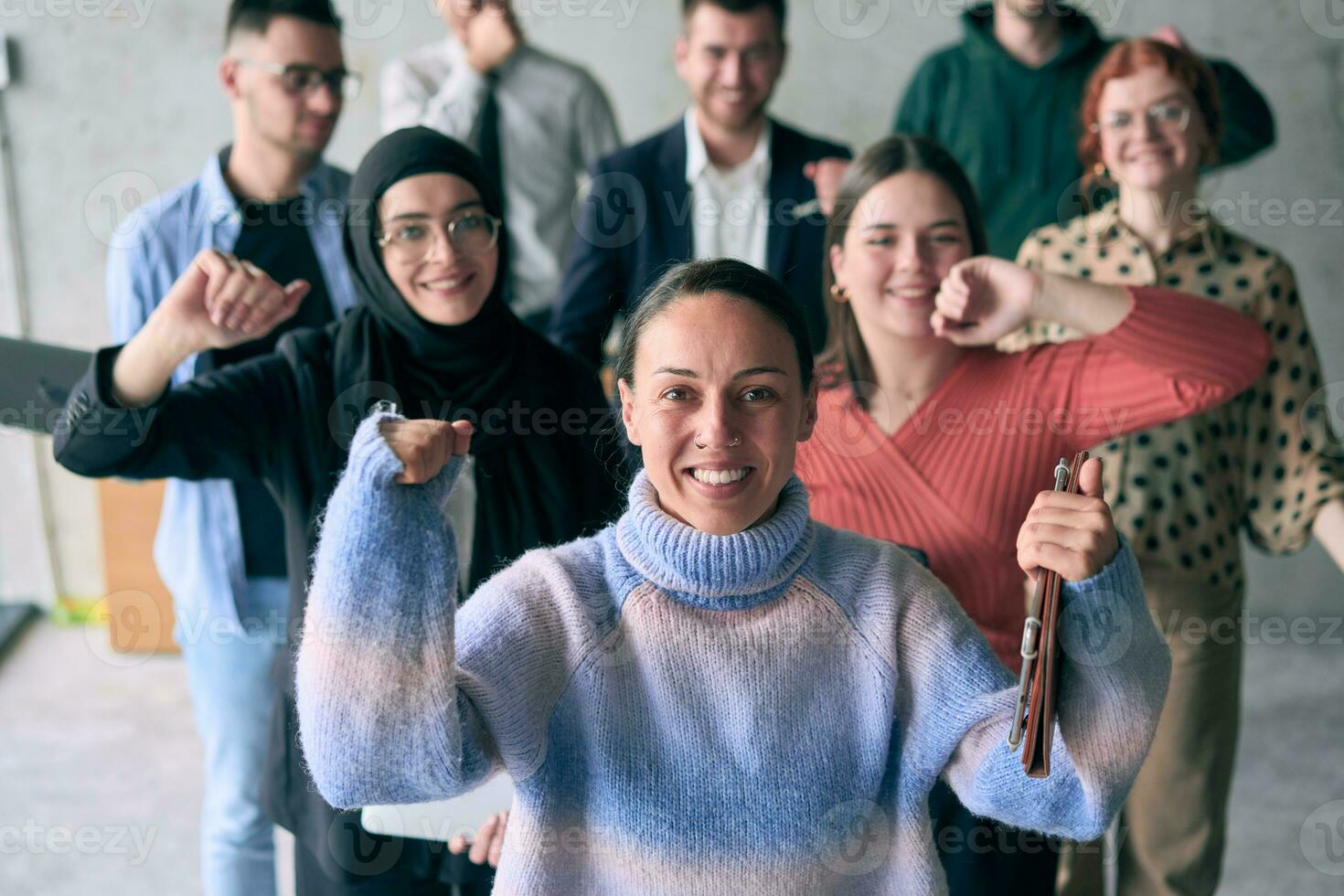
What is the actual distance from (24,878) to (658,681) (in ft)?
7.71

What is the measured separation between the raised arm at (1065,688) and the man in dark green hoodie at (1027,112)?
198cm

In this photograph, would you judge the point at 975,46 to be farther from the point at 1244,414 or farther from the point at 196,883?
the point at 196,883

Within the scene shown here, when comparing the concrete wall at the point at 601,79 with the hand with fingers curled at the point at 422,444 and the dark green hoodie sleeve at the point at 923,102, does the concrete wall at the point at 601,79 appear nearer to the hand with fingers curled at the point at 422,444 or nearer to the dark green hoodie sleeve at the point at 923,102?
the dark green hoodie sleeve at the point at 923,102

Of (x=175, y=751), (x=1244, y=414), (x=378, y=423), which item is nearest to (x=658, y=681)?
(x=378, y=423)

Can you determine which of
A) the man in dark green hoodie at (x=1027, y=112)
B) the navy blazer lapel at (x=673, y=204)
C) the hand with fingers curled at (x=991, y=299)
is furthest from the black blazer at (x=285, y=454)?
the man in dark green hoodie at (x=1027, y=112)

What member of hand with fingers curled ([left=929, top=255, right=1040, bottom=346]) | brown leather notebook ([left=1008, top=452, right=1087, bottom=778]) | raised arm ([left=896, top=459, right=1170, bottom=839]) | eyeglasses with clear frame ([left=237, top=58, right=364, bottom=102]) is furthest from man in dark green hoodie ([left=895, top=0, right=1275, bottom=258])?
brown leather notebook ([left=1008, top=452, right=1087, bottom=778])

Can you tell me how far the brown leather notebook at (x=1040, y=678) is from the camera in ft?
4.07

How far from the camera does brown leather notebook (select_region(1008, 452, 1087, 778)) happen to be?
1241mm

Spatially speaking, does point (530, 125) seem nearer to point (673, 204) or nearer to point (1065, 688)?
point (673, 204)

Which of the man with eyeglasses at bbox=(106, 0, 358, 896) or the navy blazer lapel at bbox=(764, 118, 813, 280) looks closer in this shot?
the man with eyeglasses at bbox=(106, 0, 358, 896)

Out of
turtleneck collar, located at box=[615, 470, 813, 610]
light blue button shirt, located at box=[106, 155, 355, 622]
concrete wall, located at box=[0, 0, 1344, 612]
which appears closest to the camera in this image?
turtleneck collar, located at box=[615, 470, 813, 610]

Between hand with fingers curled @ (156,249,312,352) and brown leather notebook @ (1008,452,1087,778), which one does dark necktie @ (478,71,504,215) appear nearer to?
hand with fingers curled @ (156,249,312,352)

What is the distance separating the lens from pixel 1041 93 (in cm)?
319

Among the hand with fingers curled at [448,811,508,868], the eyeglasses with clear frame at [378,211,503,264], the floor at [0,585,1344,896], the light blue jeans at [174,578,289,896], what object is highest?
the eyeglasses with clear frame at [378,211,503,264]
